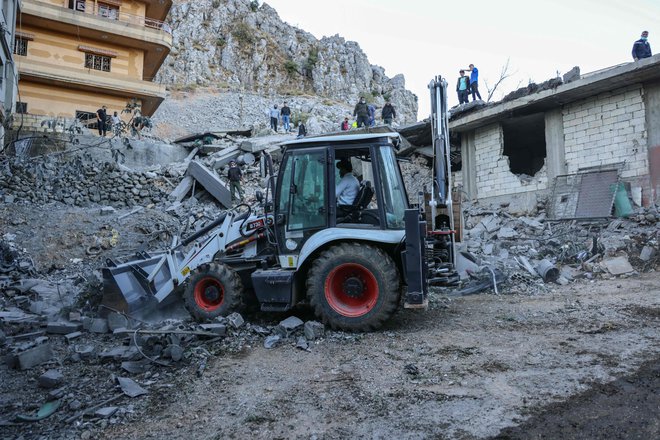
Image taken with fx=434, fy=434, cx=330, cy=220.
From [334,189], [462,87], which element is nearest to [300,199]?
[334,189]

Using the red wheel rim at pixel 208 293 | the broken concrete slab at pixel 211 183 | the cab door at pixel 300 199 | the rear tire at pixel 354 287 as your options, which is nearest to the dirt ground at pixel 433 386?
the rear tire at pixel 354 287

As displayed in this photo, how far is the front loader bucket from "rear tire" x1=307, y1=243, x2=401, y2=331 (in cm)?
233

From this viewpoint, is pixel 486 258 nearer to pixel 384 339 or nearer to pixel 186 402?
pixel 384 339

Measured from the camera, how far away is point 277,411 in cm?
318

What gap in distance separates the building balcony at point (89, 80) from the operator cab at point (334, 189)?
21.8 metres

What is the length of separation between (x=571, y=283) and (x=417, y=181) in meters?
8.15

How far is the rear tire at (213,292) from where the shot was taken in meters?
5.44

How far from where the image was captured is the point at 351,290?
5.07 m

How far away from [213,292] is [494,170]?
37.1 ft

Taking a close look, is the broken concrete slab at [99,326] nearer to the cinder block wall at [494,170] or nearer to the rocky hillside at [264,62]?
the cinder block wall at [494,170]

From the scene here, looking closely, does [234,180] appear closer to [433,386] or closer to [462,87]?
[462,87]

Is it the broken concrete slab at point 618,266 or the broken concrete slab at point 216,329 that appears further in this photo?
the broken concrete slab at point 618,266

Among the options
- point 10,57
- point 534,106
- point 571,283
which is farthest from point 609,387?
point 10,57

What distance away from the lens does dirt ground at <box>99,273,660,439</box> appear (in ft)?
9.25
